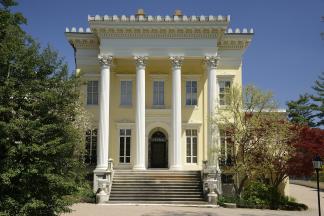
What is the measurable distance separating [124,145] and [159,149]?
2669 mm

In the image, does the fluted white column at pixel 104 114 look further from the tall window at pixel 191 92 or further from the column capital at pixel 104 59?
the tall window at pixel 191 92

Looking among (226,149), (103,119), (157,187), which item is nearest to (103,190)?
(157,187)

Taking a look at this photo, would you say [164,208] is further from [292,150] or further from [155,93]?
[155,93]

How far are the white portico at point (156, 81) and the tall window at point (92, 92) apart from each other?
72 millimetres

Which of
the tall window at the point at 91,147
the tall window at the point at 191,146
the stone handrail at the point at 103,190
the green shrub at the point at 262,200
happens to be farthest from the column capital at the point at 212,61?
the stone handrail at the point at 103,190

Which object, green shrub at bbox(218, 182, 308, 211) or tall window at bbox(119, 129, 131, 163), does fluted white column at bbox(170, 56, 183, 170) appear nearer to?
tall window at bbox(119, 129, 131, 163)

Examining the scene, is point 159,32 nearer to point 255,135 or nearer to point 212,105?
point 212,105

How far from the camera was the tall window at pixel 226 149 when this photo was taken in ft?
86.4

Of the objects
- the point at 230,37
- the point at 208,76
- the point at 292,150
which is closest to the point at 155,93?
the point at 208,76

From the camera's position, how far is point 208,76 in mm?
28516

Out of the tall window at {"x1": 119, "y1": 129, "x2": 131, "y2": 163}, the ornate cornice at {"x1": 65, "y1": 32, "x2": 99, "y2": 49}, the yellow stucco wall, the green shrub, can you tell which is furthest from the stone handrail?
the ornate cornice at {"x1": 65, "y1": 32, "x2": 99, "y2": 49}

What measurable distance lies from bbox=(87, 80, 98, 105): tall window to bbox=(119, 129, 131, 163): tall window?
115 inches

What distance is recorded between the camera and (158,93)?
31219mm

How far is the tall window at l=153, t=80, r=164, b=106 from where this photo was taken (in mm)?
→ 31141
